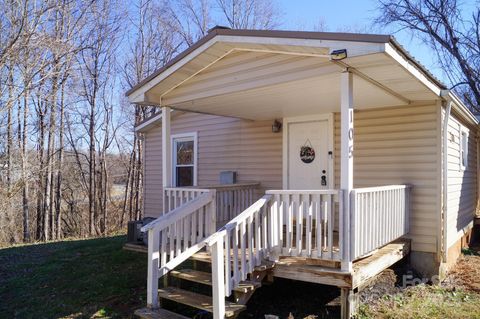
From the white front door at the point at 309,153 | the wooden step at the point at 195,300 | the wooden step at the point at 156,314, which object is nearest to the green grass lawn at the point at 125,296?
the wooden step at the point at 156,314

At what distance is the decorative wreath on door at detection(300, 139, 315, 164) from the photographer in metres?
7.12

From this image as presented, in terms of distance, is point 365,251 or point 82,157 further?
point 82,157

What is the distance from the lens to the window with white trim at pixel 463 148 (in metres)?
7.36

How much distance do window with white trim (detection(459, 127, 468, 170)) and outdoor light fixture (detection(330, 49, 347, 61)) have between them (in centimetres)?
475

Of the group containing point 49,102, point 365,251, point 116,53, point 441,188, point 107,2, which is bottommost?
point 365,251

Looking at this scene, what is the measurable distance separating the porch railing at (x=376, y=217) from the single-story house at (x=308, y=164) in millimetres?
15

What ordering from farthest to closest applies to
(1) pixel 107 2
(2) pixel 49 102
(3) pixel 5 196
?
(1) pixel 107 2 < (2) pixel 49 102 < (3) pixel 5 196

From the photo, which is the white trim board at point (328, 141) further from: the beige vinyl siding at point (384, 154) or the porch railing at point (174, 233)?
the porch railing at point (174, 233)

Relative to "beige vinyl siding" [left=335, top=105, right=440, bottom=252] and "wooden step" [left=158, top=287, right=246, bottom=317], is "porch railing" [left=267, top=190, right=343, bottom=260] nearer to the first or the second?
"wooden step" [left=158, top=287, right=246, bottom=317]

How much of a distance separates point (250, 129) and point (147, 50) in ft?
38.1

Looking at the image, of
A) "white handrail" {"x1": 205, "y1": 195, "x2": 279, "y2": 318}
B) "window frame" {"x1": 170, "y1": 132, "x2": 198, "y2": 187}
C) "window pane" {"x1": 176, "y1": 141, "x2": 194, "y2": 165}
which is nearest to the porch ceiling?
"white handrail" {"x1": 205, "y1": 195, "x2": 279, "y2": 318}

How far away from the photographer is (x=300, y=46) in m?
4.13

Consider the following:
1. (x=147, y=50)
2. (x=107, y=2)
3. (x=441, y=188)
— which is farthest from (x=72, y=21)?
(x=441, y=188)

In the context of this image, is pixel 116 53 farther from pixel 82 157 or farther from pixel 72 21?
pixel 82 157
